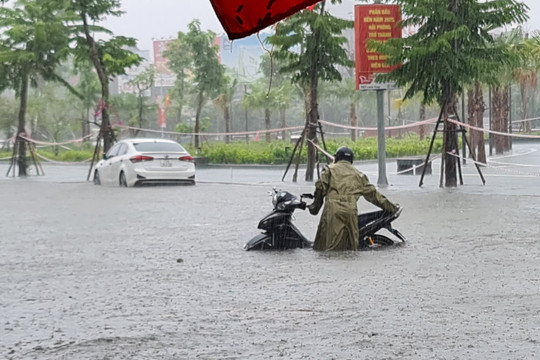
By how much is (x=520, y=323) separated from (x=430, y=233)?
6117mm

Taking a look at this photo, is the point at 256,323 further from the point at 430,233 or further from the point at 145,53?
the point at 145,53

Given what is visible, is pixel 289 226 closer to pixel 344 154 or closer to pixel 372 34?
pixel 344 154

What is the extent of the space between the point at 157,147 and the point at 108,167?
1444 millimetres

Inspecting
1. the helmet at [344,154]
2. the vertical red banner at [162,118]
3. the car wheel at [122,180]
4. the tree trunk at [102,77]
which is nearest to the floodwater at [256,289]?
the helmet at [344,154]

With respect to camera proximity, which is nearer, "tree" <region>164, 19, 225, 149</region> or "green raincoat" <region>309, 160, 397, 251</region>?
"green raincoat" <region>309, 160, 397, 251</region>

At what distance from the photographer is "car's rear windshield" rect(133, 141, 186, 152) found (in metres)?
26.2

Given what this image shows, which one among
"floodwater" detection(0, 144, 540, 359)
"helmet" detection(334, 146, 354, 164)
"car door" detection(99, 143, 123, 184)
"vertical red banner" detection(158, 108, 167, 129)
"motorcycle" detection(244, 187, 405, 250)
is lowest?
"floodwater" detection(0, 144, 540, 359)

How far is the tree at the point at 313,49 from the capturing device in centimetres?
2458

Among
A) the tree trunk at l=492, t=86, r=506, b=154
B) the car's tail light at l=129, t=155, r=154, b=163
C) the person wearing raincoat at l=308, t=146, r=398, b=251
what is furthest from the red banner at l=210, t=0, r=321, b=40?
the tree trunk at l=492, t=86, r=506, b=154

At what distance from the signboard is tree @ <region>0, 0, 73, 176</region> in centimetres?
1162

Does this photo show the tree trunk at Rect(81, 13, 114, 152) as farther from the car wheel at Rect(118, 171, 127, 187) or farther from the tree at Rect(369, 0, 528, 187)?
the tree at Rect(369, 0, 528, 187)

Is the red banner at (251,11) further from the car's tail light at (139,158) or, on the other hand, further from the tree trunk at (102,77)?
the tree trunk at (102,77)

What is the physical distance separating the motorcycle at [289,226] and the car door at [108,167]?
589 inches

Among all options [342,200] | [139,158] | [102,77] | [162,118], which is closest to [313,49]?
[139,158]
